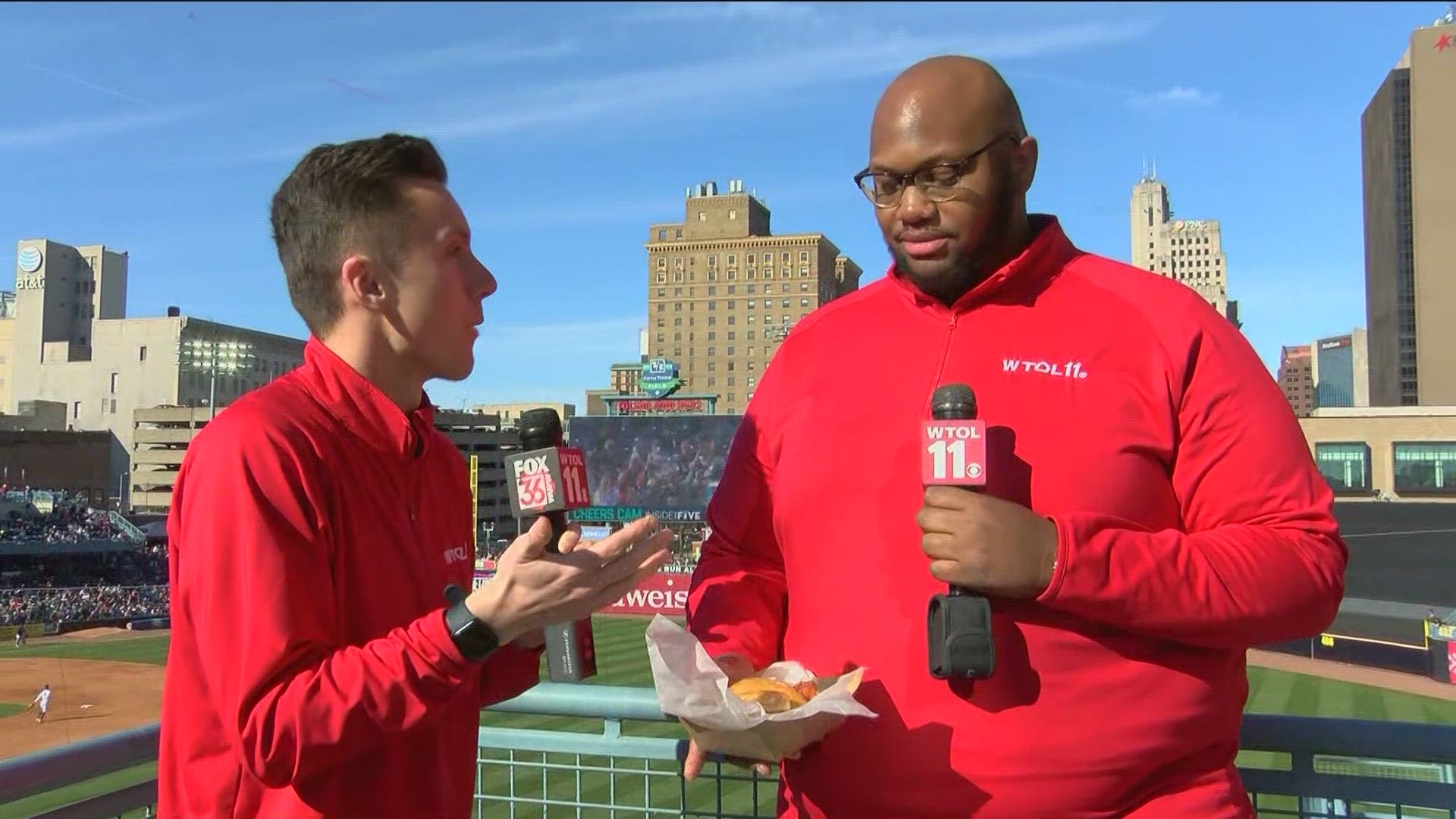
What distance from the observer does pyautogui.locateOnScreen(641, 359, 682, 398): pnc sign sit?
64812mm

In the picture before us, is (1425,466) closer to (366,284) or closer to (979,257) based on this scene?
(979,257)

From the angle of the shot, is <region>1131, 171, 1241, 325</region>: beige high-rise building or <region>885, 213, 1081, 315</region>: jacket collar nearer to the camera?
<region>885, 213, 1081, 315</region>: jacket collar

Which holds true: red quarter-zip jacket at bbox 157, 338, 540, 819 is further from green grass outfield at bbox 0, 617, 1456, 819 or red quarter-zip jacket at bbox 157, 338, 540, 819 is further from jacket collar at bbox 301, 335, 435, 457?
green grass outfield at bbox 0, 617, 1456, 819

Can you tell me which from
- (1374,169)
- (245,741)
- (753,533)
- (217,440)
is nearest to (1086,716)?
(753,533)

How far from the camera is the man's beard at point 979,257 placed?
5.93 ft

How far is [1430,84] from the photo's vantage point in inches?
1922

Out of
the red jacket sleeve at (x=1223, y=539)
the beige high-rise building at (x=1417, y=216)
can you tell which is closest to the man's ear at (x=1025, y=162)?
the red jacket sleeve at (x=1223, y=539)

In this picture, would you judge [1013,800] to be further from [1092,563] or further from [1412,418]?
[1412,418]

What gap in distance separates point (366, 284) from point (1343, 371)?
294 feet

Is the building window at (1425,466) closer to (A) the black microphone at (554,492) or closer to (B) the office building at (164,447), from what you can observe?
(B) the office building at (164,447)

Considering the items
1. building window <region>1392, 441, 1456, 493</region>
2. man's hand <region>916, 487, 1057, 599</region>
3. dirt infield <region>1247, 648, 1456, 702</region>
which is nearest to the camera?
man's hand <region>916, 487, 1057, 599</region>

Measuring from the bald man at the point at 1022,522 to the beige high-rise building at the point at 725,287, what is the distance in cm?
11419

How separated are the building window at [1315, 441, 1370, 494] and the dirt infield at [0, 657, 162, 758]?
4356 centimetres

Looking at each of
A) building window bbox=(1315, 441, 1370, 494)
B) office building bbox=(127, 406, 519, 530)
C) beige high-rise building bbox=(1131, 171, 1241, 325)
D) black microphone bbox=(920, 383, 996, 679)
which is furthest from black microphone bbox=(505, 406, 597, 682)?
beige high-rise building bbox=(1131, 171, 1241, 325)
